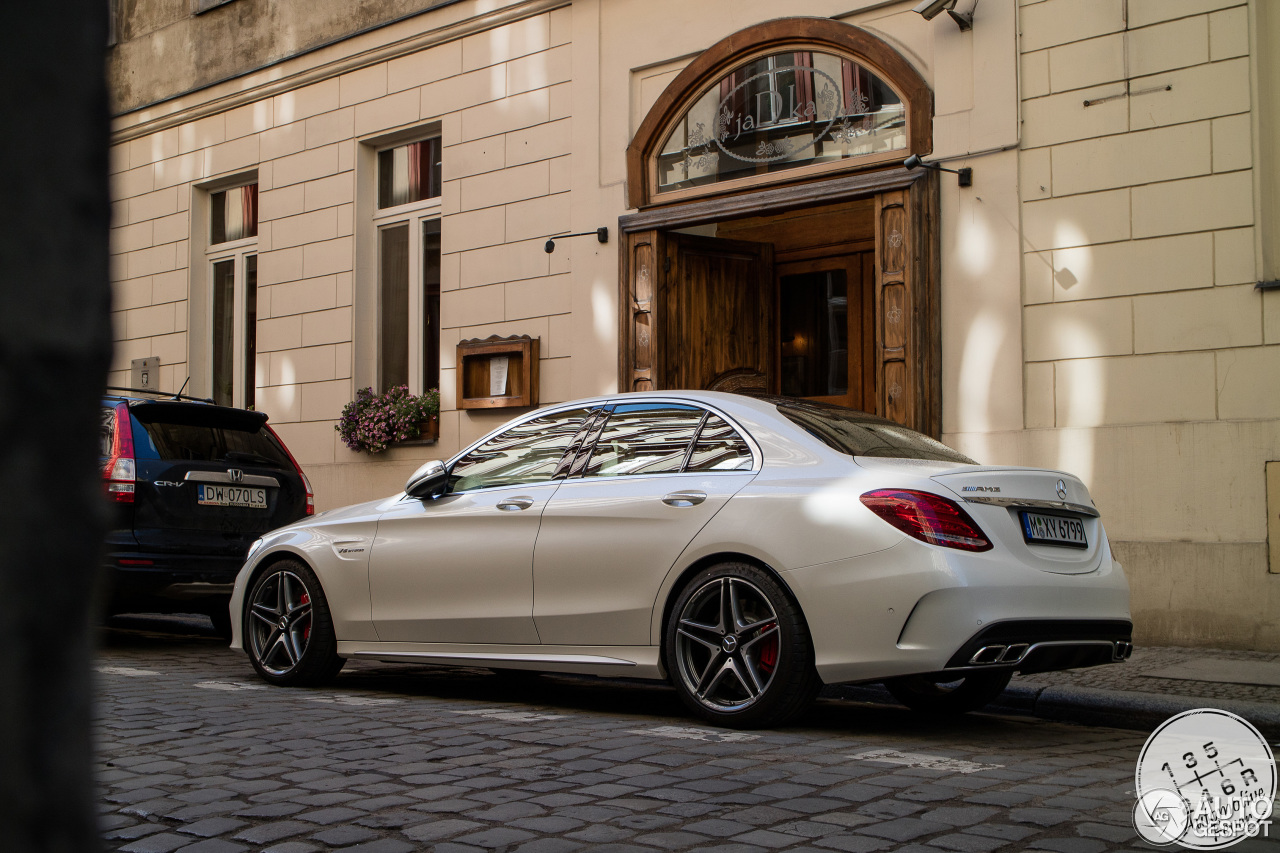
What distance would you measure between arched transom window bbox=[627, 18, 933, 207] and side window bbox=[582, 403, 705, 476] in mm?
4647

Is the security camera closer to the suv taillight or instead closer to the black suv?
the black suv

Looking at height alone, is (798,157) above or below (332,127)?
below

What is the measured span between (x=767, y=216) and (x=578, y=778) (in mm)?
7452

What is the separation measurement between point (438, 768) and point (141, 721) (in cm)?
180

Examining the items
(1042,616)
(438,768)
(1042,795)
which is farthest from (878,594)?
(438,768)

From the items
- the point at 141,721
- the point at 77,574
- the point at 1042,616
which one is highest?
the point at 77,574

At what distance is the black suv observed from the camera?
821 cm

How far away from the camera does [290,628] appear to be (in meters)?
6.75

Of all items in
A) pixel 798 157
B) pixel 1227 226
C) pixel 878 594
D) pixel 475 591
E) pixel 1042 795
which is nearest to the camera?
pixel 1042 795

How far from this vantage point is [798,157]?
10398 mm

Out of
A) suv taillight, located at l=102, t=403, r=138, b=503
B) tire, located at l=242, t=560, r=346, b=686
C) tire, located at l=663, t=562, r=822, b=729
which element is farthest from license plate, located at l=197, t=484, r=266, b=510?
tire, located at l=663, t=562, r=822, b=729

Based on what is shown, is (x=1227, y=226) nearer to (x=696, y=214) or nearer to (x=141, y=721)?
(x=696, y=214)

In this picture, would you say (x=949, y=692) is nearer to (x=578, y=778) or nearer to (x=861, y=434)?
(x=861, y=434)

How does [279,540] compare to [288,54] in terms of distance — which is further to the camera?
[288,54]
